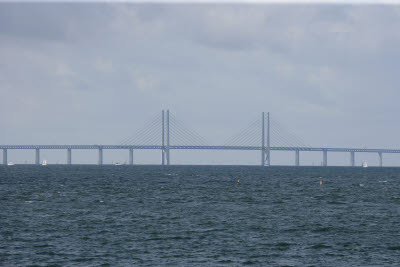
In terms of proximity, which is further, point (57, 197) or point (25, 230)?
point (57, 197)

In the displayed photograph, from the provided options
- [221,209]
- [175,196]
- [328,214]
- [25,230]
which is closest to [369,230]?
[328,214]

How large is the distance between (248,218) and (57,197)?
2574 centimetres

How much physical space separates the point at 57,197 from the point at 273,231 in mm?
31216

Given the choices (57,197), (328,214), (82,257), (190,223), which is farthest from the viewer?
(57,197)

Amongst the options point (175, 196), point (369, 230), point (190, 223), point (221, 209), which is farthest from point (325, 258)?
point (175, 196)

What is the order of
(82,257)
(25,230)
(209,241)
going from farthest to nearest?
(25,230) → (209,241) → (82,257)

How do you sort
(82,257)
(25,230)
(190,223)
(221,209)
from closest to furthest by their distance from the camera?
(82,257)
(25,230)
(190,223)
(221,209)

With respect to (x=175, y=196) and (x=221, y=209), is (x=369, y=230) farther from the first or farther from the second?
(x=175, y=196)

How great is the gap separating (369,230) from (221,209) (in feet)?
50.7

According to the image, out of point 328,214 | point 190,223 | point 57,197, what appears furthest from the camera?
point 57,197

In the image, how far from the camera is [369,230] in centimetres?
3703

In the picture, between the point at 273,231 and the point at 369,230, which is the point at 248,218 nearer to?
the point at 273,231

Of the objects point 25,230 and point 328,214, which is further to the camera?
point 328,214

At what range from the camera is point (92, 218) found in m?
42.4
